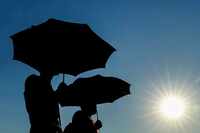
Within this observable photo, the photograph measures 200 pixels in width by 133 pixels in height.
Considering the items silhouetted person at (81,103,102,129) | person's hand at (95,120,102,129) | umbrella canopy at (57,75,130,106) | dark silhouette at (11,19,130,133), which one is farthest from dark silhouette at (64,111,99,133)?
umbrella canopy at (57,75,130,106)

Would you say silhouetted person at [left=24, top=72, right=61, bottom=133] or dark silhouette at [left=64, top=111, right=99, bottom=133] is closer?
silhouetted person at [left=24, top=72, right=61, bottom=133]

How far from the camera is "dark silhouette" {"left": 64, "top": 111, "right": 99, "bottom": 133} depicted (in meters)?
8.90

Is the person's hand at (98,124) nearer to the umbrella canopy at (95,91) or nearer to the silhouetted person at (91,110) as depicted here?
the silhouetted person at (91,110)

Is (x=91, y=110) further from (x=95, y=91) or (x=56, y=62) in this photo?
(x=95, y=91)

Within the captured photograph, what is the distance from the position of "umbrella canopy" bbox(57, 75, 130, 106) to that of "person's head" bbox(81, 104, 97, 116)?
107mm

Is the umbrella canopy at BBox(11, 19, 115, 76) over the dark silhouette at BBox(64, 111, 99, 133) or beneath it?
over

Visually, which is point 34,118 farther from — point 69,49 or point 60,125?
point 69,49

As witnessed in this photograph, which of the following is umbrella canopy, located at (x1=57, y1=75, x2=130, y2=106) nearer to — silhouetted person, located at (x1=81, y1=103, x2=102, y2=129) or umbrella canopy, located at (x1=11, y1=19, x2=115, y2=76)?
silhouetted person, located at (x1=81, y1=103, x2=102, y2=129)

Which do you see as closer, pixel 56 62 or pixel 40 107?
pixel 40 107

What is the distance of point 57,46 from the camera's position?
28.9ft

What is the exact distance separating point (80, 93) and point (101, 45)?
126cm

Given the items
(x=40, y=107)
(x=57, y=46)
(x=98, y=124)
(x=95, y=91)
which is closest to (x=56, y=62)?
(x=57, y=46)

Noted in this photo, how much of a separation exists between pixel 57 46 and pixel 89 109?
157 cm

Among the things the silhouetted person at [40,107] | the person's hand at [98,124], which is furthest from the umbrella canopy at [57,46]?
the person's hand at [98,124]
